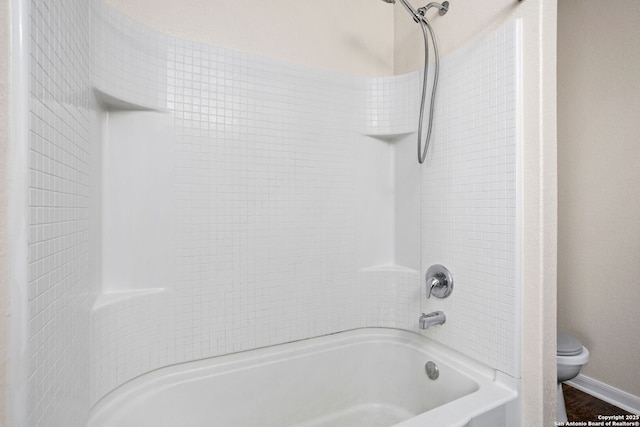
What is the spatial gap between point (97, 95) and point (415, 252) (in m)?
1.55

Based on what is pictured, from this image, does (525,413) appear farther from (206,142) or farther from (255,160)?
(206,142)

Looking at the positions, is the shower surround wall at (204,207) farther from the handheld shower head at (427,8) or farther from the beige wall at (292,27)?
the handheld shower head at (427,8)

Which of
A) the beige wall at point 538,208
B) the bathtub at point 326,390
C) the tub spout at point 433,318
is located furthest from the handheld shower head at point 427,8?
the bathtub at point 326,390

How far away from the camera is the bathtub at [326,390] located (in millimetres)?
1129

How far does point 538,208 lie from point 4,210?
1.47m

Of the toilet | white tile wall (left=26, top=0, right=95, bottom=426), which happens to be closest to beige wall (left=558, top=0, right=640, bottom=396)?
the toilet

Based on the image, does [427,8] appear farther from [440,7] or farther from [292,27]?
[292,27]

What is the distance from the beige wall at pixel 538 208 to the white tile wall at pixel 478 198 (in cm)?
4

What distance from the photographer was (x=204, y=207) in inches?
53.4

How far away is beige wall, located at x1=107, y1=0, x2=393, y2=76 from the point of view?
1330 millimetres

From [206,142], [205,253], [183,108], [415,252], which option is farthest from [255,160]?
[415,252]

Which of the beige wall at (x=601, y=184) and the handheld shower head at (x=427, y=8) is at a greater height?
the handheld shower head at (x=427, y=8)

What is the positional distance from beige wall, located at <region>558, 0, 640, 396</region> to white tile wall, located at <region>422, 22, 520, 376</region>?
1200 mm

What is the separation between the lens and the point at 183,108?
4.31ft
